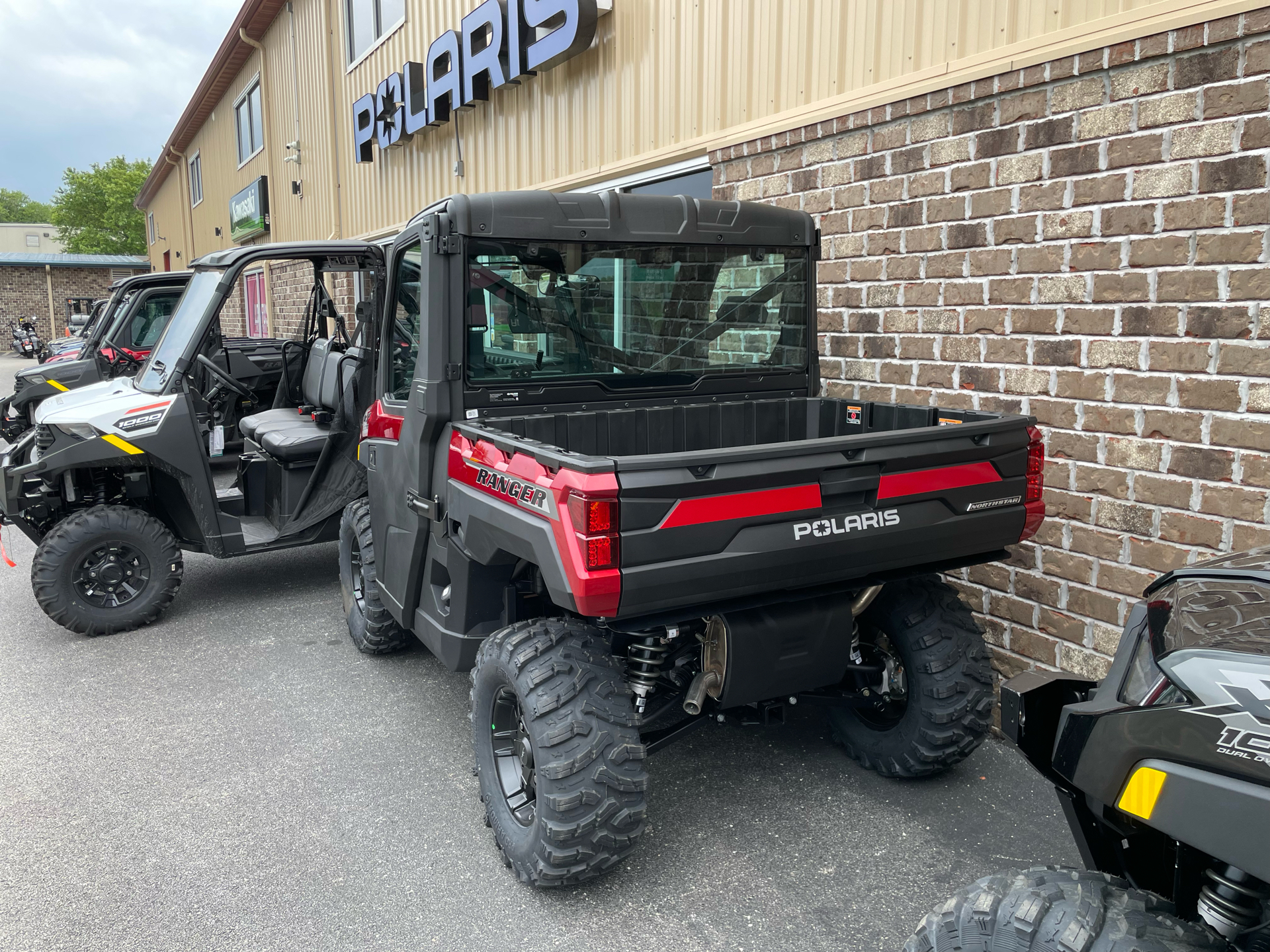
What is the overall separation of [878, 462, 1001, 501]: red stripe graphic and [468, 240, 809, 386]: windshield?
1168 millimetres

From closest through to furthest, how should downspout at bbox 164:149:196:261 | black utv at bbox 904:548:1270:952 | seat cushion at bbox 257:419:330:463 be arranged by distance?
black utv at bbox 904:548:1270:952 → seat cushion at bbox 257:419:330:463 → downspout at bbox 164:149:196:261

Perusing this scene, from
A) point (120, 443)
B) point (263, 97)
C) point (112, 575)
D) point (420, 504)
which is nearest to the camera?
point (420, 504)

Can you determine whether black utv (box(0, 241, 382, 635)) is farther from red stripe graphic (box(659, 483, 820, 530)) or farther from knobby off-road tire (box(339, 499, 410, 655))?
red stripe graphic (box(659, 483, 820, 530))

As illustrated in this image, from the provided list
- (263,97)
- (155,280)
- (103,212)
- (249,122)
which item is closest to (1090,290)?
(155,280)

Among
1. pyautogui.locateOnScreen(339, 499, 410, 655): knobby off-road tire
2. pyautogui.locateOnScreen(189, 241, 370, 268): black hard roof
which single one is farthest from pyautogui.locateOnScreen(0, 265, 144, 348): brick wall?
pyautogui.locateOnScreen(339, 499, 410, 655): knobby off-road tire

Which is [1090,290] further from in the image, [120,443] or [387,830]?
[120,443]

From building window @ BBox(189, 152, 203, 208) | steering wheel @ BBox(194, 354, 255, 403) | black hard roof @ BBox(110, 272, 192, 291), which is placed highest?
building window @ BBox(189, 152, 203, 208)

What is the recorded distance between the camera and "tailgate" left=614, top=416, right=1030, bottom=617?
2.61 meters

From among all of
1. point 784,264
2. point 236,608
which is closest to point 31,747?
point 236,608

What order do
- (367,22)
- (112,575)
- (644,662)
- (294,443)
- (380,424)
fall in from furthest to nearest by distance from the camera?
1. (367,22)
2. (294,443)
3. (112,575)
4. (380,424)
5. (644,662)

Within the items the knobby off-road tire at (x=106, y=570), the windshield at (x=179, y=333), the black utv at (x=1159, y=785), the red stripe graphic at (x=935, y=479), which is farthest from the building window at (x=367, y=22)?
the black utv at (x=1159, y=785)

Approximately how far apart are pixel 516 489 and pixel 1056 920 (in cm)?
185

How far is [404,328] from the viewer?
3.94m

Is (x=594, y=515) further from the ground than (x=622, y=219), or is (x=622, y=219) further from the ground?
(x=622, y=219)
